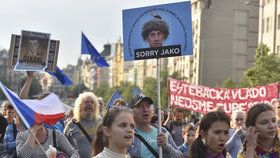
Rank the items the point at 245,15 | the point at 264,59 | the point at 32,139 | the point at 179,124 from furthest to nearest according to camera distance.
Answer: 1. the point at 245,15
2. the point at 264,59
3. the point at 179,124
4. the point at 32,139

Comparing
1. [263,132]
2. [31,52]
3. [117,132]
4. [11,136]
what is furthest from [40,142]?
[263,132]

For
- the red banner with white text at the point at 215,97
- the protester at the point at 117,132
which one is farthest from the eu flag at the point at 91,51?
the protester at the point at 117,132

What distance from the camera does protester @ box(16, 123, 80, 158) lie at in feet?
21.9

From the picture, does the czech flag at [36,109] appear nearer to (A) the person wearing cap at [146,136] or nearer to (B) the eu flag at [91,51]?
(A) the person wearing cap at [146,136]

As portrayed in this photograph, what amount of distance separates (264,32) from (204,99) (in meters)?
37.9

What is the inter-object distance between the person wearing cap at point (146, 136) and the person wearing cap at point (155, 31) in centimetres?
83

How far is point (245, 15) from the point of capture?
72062 millimetres

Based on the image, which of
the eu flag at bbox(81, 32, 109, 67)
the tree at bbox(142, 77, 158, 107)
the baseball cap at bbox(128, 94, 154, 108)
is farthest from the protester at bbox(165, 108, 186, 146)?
the tree at bbox(142, 77, 158, 107)

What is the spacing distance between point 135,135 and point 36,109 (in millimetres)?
1201

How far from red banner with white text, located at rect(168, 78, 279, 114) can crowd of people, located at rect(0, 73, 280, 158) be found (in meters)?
5.09

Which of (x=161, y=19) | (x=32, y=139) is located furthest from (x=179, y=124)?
(x=32, y=139)

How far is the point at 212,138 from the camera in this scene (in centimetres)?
520

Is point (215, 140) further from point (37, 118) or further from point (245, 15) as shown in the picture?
point (245, 15)

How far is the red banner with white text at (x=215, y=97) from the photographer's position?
14395 mm
